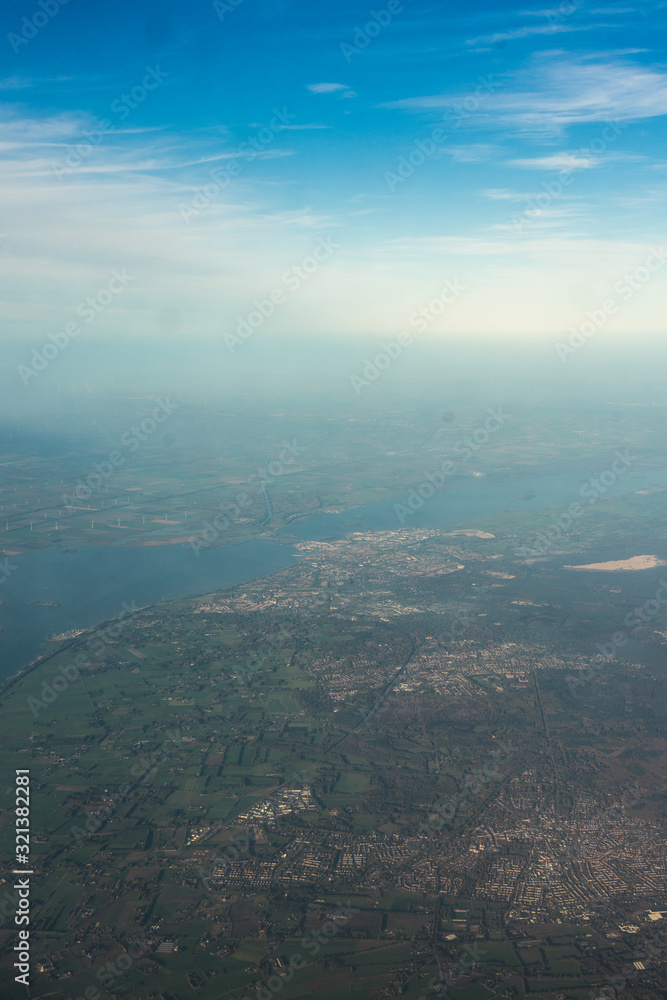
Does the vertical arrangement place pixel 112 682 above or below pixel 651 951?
above

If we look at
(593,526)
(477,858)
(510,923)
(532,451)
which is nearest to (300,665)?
(477,858)

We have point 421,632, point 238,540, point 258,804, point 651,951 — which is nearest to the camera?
point 651,951

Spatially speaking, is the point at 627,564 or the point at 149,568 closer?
the point at 627,564

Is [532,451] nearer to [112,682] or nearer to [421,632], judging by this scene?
[421,632]

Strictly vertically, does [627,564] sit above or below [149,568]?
below

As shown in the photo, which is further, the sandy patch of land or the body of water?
the sandy patch of land

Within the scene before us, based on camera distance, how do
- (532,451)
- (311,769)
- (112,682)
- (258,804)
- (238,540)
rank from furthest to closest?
(532,451) < (238,540) < (112,682) < (311,769) < (258,804)

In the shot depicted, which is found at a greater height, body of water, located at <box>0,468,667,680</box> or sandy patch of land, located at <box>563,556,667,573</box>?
body of water, located at <box>0,468,667,680</box>

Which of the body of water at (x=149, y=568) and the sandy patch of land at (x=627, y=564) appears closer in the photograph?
the body of water at (x=149, y=568)
